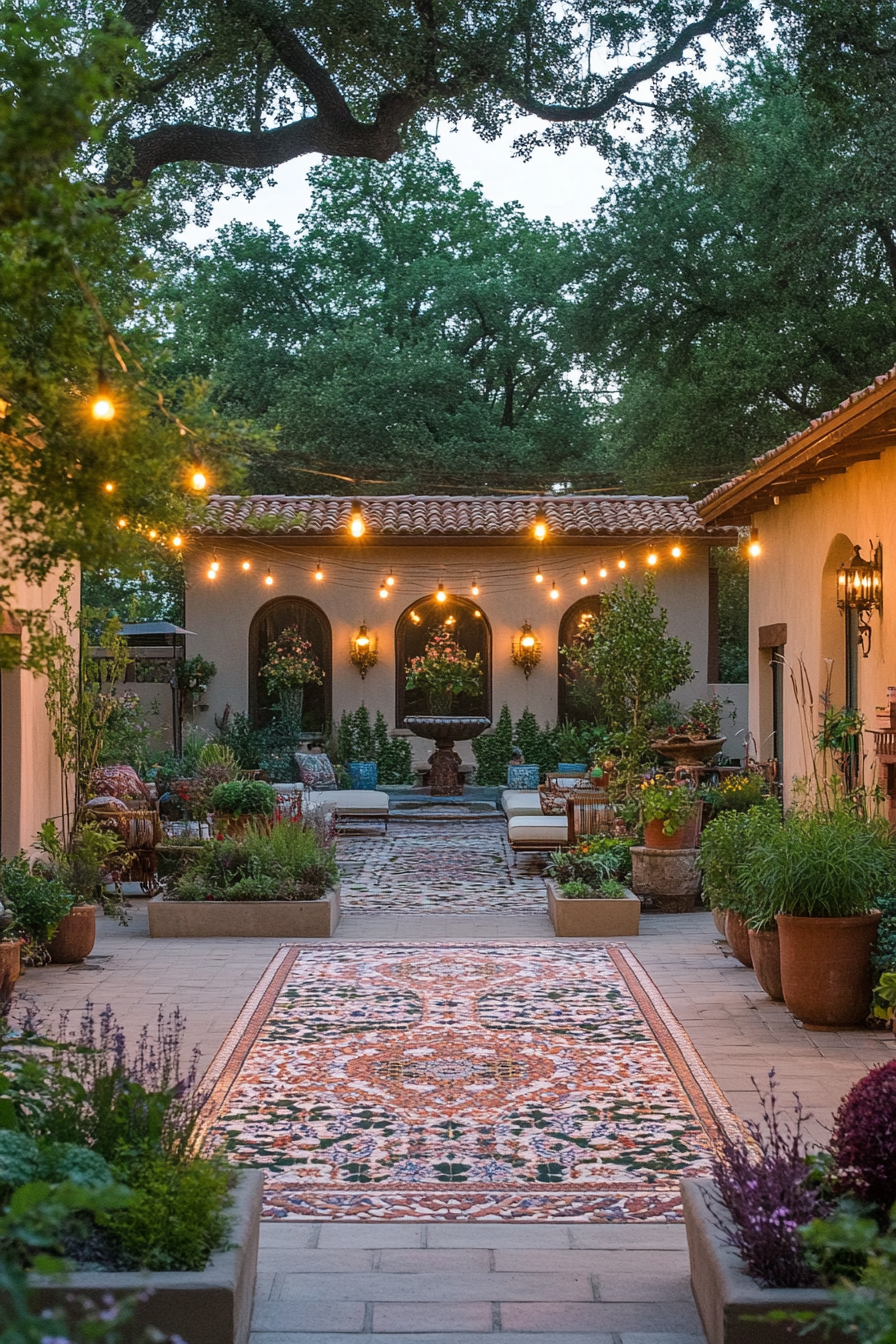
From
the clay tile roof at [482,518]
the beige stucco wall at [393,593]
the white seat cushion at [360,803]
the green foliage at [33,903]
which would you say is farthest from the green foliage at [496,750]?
the green foliage at [33,903]

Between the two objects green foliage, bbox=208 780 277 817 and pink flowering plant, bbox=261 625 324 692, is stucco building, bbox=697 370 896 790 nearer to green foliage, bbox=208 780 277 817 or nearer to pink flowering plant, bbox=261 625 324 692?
green foliage, bbox=208 780 277 817

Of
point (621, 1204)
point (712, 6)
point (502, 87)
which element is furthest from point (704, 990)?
point (712, 6)

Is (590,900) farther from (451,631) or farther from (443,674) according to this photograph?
(451,631)

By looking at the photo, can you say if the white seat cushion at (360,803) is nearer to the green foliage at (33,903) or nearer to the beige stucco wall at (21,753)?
the beige stucco wall at (21,753)

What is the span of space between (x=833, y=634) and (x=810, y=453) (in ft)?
7.27

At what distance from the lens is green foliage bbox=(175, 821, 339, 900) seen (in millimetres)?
9289

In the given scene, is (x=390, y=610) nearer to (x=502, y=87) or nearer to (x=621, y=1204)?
(x=502, y=87)

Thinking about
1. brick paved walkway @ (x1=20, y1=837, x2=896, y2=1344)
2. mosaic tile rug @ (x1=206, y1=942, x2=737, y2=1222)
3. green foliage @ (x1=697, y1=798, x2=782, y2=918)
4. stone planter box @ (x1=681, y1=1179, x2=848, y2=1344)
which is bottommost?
mosaic tile rug @ (x1=206, y1=942, x2=737, y2=1222)

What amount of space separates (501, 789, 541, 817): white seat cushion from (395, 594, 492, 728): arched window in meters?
3.76

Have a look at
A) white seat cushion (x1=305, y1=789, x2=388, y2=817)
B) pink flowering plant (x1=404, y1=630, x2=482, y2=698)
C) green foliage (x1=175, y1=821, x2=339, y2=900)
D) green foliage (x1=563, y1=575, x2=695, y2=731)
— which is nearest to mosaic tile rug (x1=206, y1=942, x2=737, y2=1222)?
green foliage (x1=175, y1=821, x2=339, y2=900)

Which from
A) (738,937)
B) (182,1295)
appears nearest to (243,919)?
(738,937)

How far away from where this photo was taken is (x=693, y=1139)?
4875 mm

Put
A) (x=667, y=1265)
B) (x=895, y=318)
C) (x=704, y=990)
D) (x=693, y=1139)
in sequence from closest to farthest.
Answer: (x=667, y=1265) → (x=693, y=1139) → (x=704, y=990) → (x=895, y=318)

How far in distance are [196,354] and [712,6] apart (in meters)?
18.3
